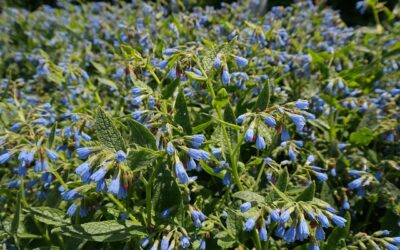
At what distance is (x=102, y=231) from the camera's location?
6.49ft

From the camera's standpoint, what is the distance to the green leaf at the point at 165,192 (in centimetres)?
217

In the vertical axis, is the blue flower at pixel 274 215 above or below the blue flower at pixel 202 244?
above

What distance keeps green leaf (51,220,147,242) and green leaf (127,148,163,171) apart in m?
0.36

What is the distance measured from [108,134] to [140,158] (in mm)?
247

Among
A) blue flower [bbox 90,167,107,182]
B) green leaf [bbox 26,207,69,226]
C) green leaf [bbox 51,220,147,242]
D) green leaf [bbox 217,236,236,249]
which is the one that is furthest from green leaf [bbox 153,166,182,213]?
green leaf [bbox 26,207,69,226]

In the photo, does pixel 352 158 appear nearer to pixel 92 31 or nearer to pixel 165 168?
pixel 165 168

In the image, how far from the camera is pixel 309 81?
3.59 metres

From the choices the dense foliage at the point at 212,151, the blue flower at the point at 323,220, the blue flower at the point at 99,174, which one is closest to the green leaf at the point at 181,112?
the dense foliage at the point at 212,151

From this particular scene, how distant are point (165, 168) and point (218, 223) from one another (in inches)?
16.9

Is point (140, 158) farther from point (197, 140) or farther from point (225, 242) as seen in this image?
point (225, 242)

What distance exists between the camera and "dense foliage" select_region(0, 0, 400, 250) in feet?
6.51

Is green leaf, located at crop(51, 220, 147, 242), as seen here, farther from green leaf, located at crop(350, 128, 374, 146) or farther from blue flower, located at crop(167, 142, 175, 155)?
green leaf, located at crop(350, 128, 374, 146)

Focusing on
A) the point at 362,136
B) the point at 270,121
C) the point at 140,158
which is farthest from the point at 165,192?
the point at 362,136

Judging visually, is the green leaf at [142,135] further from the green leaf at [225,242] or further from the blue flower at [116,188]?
the green leaf at [225,242]
